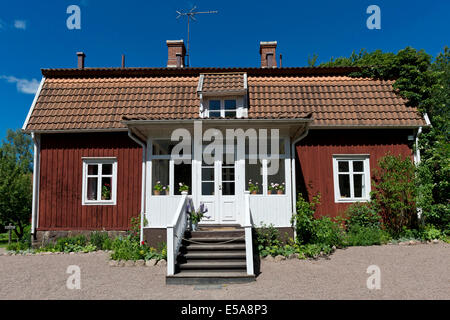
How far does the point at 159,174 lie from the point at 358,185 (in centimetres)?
696

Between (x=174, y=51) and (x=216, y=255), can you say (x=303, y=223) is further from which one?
(x=174, y=51)

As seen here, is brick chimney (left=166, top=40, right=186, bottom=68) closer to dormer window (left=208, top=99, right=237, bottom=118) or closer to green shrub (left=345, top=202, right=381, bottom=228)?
dormer window (left=208, top=99, right=237, bottom=118)

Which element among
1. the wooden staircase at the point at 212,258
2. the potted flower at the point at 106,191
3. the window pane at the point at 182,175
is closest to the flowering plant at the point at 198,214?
the wooden staircase at the point at 212,258

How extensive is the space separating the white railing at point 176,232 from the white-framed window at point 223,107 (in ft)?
12.3

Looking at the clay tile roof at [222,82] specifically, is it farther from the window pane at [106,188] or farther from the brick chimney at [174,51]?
the window pane at [106,188]

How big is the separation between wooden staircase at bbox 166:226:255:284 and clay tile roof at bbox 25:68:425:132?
14.9ft

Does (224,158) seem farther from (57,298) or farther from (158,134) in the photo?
(57,298)

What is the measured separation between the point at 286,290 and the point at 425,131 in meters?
8.61

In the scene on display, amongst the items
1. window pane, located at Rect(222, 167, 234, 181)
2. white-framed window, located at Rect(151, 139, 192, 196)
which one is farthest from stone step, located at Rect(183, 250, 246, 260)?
window pane, located at Rect(222, 167, 234, 181)

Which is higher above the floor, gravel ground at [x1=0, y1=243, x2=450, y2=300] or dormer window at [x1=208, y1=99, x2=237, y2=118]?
dormer window at [x1=208, y1=99, x2=237, y2=118]

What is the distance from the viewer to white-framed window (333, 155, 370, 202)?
36.3ft

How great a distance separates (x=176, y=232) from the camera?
7438 mm

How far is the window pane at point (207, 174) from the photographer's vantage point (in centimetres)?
985

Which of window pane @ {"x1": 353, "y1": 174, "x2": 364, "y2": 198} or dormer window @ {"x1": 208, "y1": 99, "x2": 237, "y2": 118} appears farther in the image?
dormer window @ {"x1": 208, "y1": 99, "x2": 237, "y2": 118}
